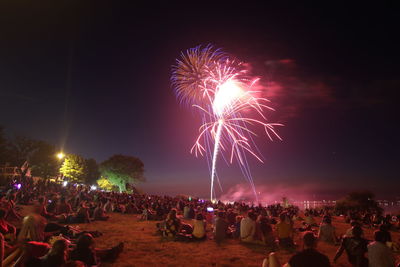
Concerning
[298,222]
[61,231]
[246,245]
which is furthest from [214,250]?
[298,222]

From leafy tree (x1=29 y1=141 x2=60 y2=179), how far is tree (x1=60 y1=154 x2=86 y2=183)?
3.38 metres

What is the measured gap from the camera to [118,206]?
22.9 m

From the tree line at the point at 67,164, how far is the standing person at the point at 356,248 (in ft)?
178

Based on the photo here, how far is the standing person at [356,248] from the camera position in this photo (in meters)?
6.46

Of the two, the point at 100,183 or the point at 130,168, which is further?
the point at 100,183

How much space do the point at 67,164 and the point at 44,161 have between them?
20.8ft

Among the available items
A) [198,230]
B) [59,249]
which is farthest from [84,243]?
[198,230]

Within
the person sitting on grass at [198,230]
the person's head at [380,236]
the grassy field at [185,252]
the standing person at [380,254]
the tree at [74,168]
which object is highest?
the tree at [74,168]

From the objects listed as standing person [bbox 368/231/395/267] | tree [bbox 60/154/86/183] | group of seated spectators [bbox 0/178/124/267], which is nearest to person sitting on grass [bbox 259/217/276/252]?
standing person [bbox 368/231/395/267]

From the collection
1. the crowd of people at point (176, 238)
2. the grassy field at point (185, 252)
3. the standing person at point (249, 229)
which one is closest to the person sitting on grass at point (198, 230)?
the crowd of people at point (176, 238)

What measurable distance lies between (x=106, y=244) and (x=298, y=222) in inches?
666

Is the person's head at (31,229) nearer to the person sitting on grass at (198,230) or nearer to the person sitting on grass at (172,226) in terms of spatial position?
the person sitting on grass at (172,226)

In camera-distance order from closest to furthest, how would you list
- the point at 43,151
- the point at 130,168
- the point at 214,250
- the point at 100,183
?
the point at 214,250 → the point at 43,151 → the point at 130,168 → the point at 100,183

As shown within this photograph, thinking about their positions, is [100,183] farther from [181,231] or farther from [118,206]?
[181,231]
